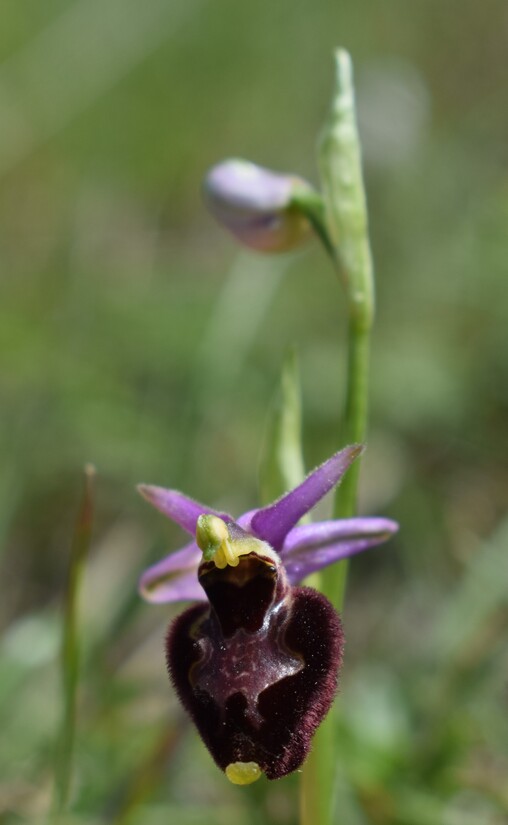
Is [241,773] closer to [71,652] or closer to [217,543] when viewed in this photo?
[217,543]

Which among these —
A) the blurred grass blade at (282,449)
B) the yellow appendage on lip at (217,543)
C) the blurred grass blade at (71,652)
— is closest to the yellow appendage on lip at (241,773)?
the yellow appendage on lip at (217,543)

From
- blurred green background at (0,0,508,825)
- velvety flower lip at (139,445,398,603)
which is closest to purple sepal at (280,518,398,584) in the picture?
velvety flower lip at (139,445,398,603)

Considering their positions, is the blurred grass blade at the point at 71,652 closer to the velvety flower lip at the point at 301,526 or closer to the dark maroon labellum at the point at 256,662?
the velvety flower lip at the point at 301,526

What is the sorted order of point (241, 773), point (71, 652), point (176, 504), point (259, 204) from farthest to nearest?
1. point (259, 204)
2. point (71, 652)
3. point (176, 504)
4. point (241, 773)

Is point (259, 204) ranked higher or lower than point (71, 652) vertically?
higher

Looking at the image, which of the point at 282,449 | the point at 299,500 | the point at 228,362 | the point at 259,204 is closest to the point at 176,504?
the point at 299,500

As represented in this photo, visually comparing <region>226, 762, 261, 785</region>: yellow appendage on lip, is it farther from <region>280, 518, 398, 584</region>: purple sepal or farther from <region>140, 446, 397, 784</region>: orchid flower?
<region>280, 518, 398, 584</region>: purple sepal

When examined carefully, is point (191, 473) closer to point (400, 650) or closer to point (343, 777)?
point (400, 650)
